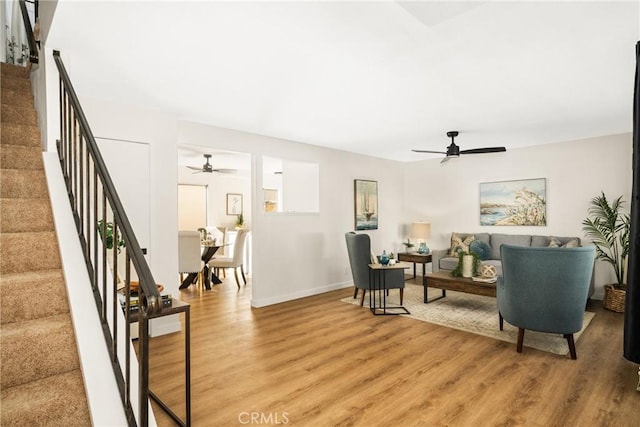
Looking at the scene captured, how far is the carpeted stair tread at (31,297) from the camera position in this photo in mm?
1698

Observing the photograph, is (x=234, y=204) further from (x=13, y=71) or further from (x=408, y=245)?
(x=13, y=71)

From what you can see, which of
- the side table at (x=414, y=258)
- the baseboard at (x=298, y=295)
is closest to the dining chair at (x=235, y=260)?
the baseboard at (x=298, y=295)

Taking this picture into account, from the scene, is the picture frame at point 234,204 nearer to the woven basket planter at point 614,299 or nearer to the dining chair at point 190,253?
the dining chair at point 190,253

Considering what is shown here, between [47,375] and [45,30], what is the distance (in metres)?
2.28

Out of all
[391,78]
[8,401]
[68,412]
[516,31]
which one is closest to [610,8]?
[516,31]

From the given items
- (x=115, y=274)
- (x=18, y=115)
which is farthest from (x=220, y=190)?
(x=115, y=274)

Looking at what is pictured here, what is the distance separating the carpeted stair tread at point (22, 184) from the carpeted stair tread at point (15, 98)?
1052 mm

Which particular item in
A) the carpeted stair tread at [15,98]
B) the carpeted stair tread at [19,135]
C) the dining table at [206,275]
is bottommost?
the dining table at [206,275]

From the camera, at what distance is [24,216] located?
6.92 ft

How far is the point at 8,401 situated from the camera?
1381 millimetres

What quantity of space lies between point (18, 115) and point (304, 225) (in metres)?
3.60

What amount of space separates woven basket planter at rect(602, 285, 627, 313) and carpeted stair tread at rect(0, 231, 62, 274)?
5.85m

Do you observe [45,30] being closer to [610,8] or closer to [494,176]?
[610,8]

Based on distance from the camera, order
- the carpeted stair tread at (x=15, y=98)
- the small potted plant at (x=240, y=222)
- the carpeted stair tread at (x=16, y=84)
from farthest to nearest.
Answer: the small potted plant at (x=240, y=222) < the carpeted stair tread at (x=16, y=84) < the carpeted stair tread at (x=15, y=98)
